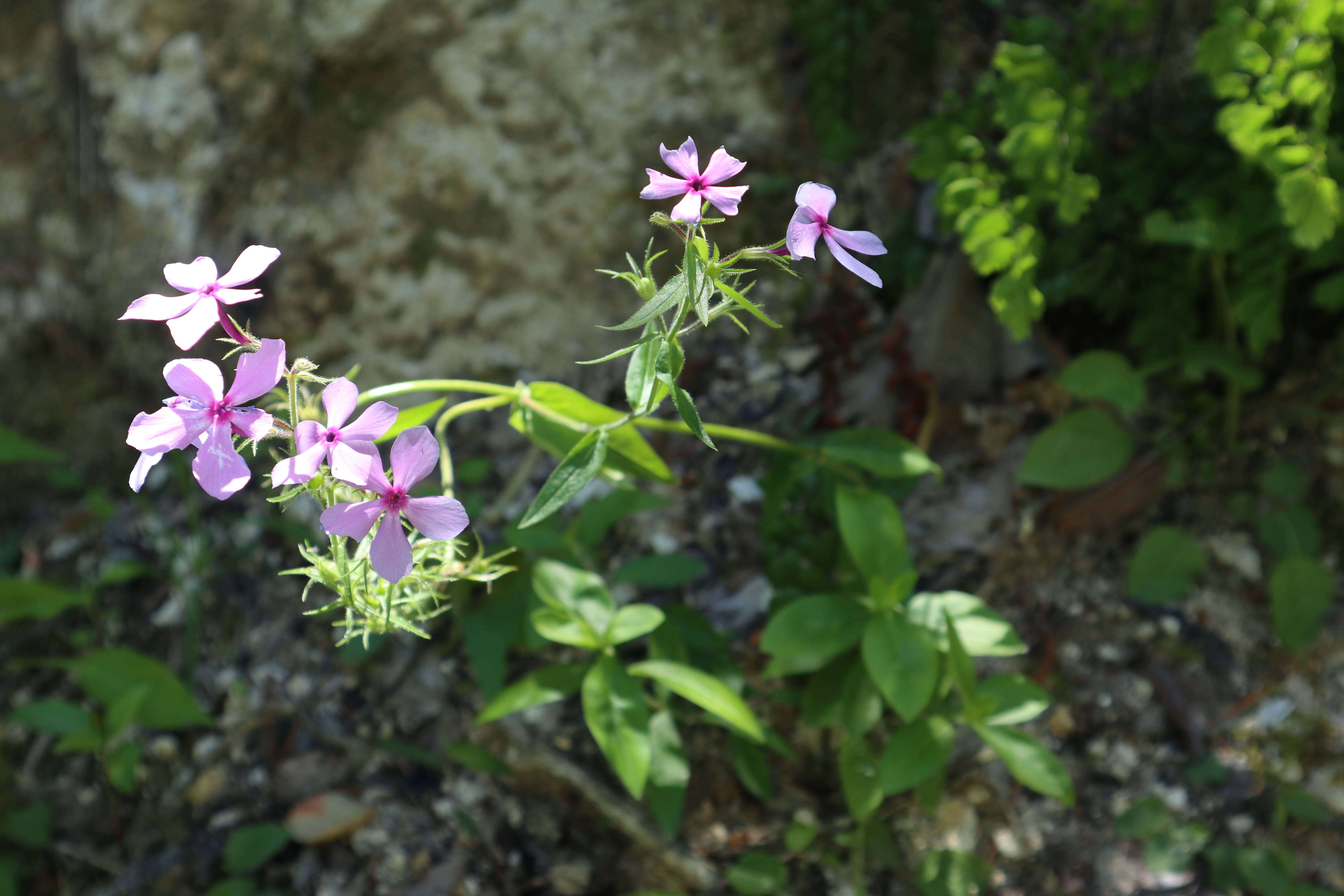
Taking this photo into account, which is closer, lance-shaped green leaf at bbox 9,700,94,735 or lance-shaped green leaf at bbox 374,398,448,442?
lance-shaped green leaf at bbox 374,398,448,442

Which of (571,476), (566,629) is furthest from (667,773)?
(571,476)

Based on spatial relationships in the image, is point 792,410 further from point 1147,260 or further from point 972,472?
point 1147,260

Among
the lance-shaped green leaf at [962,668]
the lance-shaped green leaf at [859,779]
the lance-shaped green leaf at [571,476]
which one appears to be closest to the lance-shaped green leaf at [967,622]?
the lance-shaped green leaf at [962,668]

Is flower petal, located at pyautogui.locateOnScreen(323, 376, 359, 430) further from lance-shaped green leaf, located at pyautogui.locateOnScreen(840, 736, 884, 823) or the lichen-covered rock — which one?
the lichen-covered rock

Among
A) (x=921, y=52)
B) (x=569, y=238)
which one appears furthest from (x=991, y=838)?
(x=921, y=52)

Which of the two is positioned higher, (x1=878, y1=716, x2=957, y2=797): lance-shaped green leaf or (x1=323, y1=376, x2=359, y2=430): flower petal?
(x1=323, y1=376, x2=359, y2=430): flower petal

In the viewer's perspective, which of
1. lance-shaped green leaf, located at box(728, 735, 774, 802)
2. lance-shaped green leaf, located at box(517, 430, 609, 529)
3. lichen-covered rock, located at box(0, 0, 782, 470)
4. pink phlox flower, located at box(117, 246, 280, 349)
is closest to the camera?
pink phlox flower, located at box(117, 246, 280, 349)

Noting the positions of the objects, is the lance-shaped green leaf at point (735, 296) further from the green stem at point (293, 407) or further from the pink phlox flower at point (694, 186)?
the green stem at point (293, 407)

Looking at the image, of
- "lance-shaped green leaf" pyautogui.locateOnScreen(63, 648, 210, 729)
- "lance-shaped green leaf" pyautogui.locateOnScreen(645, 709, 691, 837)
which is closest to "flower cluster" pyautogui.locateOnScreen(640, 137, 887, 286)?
"lance-shaped green leaf" pyautogui.locateOnScreen(645, 709, 691, 837)
